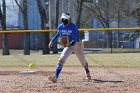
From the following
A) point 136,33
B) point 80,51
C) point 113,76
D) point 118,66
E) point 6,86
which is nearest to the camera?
point 6,86

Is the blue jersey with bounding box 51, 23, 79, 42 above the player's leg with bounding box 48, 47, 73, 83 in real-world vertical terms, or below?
above

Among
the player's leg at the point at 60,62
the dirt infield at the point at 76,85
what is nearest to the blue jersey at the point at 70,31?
the player's leg at the point at 60,62

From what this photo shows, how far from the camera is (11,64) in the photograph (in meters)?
17.8

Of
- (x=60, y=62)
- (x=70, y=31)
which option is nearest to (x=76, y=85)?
(x=60, y=62)

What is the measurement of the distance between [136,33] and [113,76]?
69.0 feet

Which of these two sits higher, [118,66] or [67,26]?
[67,26]

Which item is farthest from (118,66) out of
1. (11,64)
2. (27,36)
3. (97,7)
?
(97,7)

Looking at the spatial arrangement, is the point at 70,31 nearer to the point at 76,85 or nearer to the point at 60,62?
the point at 60,62

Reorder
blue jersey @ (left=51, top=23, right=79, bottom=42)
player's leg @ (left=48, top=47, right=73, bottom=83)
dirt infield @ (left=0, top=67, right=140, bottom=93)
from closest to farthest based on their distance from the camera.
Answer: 1. dirt infield @ (left=0, top=67, right=140, bottom=93)
2. player's leg @ (left=48, top=47, right=73, bottom=83)
3. blue jersey @ (left=51, top=23, right=79, bottom=42)

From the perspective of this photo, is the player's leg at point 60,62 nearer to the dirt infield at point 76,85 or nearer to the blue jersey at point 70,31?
the dirt infield at point 76,85

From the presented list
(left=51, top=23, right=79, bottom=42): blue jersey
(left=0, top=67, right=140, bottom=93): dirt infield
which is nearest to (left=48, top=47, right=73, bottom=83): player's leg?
(left=0, top=67, right=140, bottom=93): dirt infield

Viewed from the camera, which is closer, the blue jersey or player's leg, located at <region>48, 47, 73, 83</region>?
player's leg, located at <region>48, 47, 73, 83</region>

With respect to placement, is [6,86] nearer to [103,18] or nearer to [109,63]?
[109,63]

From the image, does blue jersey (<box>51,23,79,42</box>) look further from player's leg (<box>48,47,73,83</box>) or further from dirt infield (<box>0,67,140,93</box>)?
dirt infield (<box>0,67,140,93</box>)
